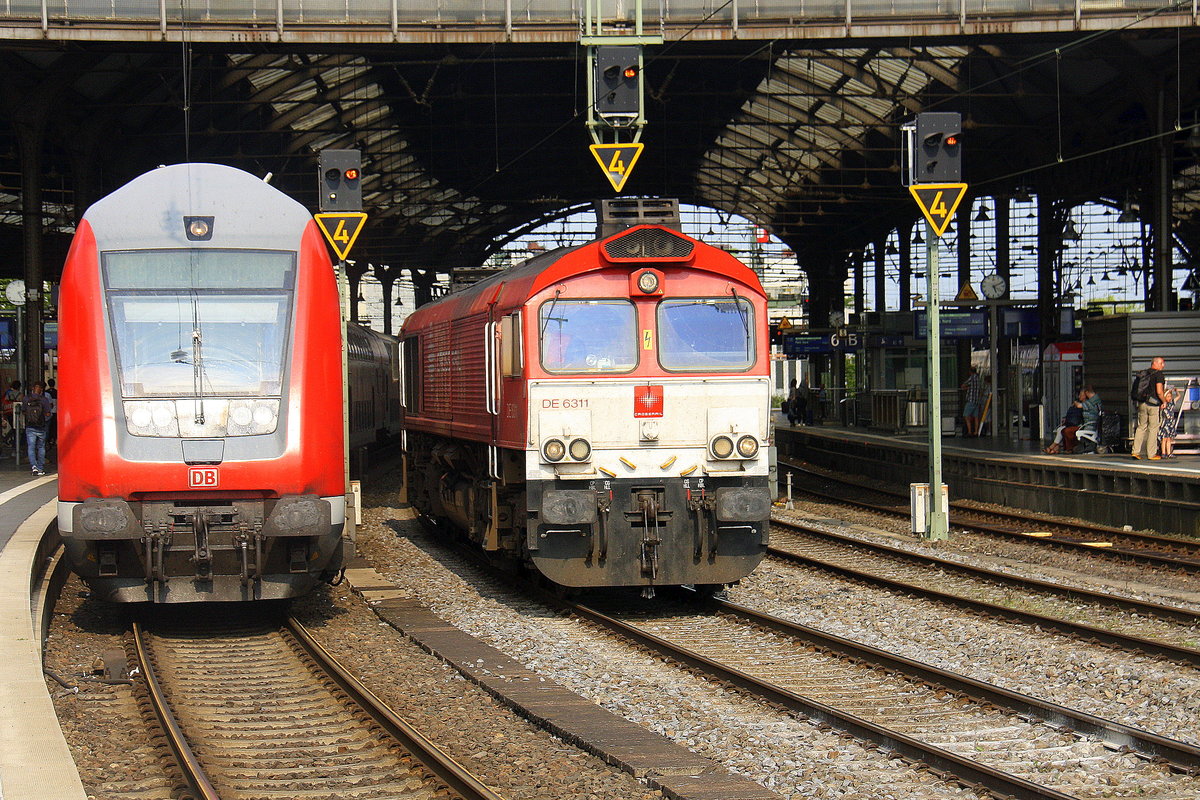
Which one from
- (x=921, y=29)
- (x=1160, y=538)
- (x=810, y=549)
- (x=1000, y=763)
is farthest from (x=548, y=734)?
(x=921, y=29)

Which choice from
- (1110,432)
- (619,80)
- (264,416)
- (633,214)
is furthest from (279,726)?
(1110,432)

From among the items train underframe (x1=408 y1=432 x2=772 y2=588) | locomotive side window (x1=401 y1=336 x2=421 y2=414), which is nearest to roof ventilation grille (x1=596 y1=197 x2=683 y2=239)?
train underframe (x1=408 y1=432 x2=772 y2=588)

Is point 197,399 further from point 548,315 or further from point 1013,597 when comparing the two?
point 1013,597

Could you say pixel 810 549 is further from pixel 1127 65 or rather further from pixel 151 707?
pixel 1127 65

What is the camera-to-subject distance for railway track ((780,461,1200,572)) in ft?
54.2

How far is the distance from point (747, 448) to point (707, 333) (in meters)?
1.13

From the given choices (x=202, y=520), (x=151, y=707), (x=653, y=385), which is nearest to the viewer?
(x=151, y=707)

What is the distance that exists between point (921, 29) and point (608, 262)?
13.3 meters

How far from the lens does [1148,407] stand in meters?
21.7

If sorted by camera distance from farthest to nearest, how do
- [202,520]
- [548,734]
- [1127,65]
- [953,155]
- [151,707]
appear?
[1127,65]
[953,155]
[202,520]
[151,707]
[548,734]

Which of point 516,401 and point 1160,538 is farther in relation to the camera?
point 1160,538

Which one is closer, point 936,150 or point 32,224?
point 936,150

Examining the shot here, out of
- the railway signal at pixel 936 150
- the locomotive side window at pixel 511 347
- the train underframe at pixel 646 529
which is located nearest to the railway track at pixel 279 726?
the train underframe at pixel 646 529

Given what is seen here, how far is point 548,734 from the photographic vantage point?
825cm
